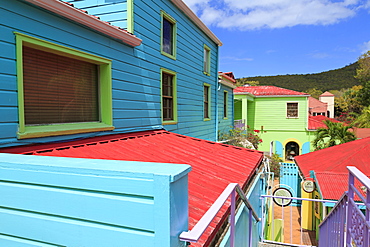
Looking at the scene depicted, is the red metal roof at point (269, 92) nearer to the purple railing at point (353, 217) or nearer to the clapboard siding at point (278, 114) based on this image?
the clapboard siding at point (278, 114)

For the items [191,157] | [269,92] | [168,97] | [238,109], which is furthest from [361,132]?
[191,157]

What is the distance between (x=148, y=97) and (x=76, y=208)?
18.6ft

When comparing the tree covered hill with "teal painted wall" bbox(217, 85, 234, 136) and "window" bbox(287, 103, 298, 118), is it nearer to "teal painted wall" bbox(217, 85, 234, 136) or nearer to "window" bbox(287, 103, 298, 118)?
"window" bbox(287, 103, 298, 118)

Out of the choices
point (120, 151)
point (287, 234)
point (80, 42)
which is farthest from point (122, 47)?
point (287, 234)

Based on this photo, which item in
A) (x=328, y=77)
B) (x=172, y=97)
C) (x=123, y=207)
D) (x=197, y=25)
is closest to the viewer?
(x=123, y=207)

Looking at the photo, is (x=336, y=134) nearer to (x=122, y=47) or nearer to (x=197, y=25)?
(x=197, y=25)

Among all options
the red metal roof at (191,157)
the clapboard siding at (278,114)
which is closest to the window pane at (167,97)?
the red metal roof at (191,157)

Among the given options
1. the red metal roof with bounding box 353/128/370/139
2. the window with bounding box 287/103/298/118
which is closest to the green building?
the window with bounding box 287/103/298/118

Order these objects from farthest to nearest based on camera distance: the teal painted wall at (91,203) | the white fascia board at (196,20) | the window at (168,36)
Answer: the white fascia board at (196,20), the window at (168,36), the teal painted wall at (91,203)

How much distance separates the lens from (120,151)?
4352 millimetres

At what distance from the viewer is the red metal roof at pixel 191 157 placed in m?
2.94

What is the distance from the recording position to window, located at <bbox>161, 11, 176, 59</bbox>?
27.3 ft

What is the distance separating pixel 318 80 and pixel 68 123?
10796 cm

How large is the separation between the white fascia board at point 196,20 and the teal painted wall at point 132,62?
0.18m
